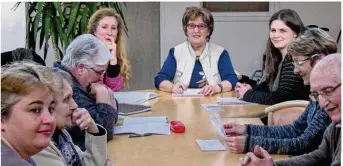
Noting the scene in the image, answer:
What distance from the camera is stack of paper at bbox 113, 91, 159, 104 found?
3273 mm

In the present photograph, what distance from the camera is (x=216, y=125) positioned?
2.46 metres

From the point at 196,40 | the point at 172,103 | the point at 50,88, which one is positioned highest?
the point at 50,88

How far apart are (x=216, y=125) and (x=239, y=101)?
0.85m

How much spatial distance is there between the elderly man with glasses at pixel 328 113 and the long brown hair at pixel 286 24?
4.41ft

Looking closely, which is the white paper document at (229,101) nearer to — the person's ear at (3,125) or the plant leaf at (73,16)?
the plant leaf at (73,16)

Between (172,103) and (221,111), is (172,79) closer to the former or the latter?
(172,103)

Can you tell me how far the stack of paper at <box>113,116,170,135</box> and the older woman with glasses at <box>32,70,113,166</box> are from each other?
354 millimetres

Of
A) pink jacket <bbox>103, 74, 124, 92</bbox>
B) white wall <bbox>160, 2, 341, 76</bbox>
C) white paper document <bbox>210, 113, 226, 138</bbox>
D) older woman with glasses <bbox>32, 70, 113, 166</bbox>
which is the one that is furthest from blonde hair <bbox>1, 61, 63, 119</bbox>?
white wall <bbox>160, 2, 341, 76</bbox>

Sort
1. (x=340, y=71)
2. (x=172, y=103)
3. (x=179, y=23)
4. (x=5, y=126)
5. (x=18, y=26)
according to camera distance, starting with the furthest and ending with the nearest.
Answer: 1. (x=179, y=23)
2. (x=18, y=26)
3. (x=172, y=103)
4. (x=340, y=71)
5. (x=5, y=126)

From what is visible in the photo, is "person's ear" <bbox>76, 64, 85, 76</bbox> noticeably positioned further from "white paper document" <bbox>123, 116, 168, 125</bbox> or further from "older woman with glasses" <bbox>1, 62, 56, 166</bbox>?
"older woman with glasses" <bbox>1, 62, 56, 166</bbox>

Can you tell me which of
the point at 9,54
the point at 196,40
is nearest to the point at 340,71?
the point at 9,54

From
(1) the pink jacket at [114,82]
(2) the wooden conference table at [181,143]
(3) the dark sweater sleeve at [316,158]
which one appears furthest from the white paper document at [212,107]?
(3) the dark sweater sleeve at [316,158]

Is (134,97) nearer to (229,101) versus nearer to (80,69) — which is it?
(229,101)

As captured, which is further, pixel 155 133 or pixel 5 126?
pixel 155 133
